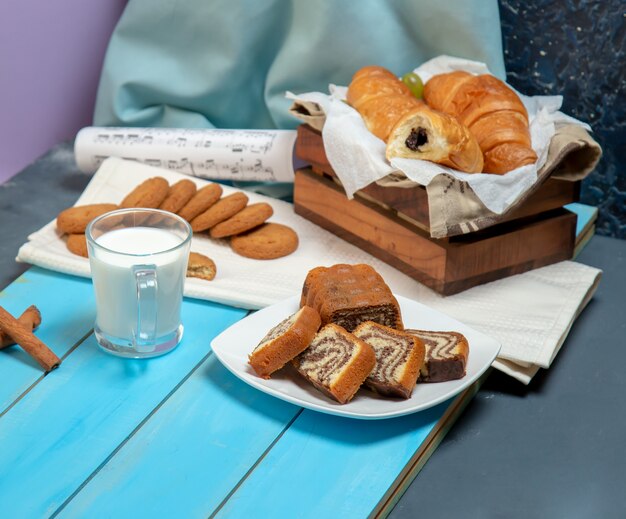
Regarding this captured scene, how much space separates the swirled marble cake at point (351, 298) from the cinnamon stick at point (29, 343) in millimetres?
304

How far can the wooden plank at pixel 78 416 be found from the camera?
90cm

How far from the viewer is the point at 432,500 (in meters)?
0.94

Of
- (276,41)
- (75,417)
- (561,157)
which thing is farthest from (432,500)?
(276,41)

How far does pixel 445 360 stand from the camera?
1.00m

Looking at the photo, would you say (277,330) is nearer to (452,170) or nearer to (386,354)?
(386,354)

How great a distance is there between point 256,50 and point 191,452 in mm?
894

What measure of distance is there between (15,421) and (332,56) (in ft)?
2.81

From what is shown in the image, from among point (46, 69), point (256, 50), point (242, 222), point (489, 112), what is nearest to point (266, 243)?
point (242, 222)

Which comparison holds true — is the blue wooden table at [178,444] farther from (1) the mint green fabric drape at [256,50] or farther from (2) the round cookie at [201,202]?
(1) the mint green fabric drape at [256,50]

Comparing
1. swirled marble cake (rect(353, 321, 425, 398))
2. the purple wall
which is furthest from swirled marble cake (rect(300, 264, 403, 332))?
the purple wall

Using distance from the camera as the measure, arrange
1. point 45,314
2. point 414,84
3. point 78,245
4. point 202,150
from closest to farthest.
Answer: point 45,314
point 78,245
point 414,84
point 202,150

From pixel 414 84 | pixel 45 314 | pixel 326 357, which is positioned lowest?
pixel 45 314

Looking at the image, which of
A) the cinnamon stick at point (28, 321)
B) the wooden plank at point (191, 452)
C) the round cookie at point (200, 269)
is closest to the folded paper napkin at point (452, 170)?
the round cookie at point (200, 269)

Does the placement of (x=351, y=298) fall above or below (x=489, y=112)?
below
